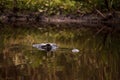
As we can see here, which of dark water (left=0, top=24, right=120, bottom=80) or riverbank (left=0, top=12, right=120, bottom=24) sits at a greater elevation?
dark water (left=0, top=24, right=120, bottom=80)

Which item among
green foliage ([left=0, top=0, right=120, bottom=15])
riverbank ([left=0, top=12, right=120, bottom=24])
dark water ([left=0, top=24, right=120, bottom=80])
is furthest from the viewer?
green foliage ([left=0, top=0, right=120, bottom=15])

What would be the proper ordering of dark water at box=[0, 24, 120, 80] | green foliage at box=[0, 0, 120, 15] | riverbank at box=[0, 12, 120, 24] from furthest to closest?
green foliage at box=[0, 0, 120, 15], riverbank at box=[0, 12, 120, 24], dark water at box=[0, 24, 120, 80]

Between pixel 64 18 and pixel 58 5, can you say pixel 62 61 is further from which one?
pixel 58 5

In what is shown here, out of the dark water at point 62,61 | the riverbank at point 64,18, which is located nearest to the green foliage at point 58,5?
the riverbank at point 64,18

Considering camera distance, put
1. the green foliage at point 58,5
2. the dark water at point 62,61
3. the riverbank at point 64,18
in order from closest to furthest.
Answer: the dark water at point 62,61
the riverbank at point 64,18
the green foliage at point 58,5

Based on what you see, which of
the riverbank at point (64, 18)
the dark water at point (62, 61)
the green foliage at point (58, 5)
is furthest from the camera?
the green foliage at point (58, 5)

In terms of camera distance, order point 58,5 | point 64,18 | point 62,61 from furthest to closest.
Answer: point 58,5 < point 64,18 < point 62,61

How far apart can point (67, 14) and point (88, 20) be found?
4.91 ft

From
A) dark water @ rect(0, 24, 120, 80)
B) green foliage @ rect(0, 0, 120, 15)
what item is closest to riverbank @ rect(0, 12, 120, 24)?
green foliage @ rect(0, 0, 120, 15)

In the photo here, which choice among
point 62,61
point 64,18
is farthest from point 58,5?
point 62,61

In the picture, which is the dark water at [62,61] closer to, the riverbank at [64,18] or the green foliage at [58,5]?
the riverbank at [64,18]

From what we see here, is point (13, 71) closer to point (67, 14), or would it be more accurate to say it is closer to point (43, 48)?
point (43, 48)

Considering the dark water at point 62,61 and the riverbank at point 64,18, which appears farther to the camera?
the riverbank at point 64,18

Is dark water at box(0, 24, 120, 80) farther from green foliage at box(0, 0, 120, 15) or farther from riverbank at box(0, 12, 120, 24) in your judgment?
green foliage at box(0, 0, 120, 15)
